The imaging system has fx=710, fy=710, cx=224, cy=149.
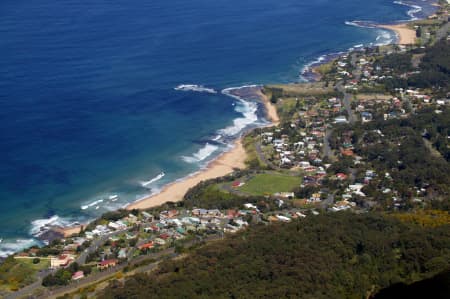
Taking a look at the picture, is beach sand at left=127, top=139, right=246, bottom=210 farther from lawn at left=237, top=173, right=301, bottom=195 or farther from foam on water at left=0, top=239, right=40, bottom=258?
foam on water at left=0, top=239, right=40, bottom=258

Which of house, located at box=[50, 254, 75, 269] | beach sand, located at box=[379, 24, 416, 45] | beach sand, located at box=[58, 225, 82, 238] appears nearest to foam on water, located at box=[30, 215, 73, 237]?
beach sand, located at box=[58, 225, 82, 238]

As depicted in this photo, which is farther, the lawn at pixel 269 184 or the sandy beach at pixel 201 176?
the lawn at pixel 269 184

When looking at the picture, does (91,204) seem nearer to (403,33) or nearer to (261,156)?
(261,156)

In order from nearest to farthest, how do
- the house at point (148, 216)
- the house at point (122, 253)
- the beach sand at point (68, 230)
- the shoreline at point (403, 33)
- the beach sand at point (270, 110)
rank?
the house at point (122, 253)
the beach sand at point (68, 230)
the house at point (148, 216)
the beach sand at point (270, 110)
the shoreline at point (403, 33)

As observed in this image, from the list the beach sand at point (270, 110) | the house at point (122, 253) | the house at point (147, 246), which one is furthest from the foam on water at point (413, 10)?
the house at point (122, 253)

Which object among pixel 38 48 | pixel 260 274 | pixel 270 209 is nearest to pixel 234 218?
pixel 270 209

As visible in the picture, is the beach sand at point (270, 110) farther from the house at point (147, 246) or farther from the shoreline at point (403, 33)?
the shoreline at point (403, 33)
